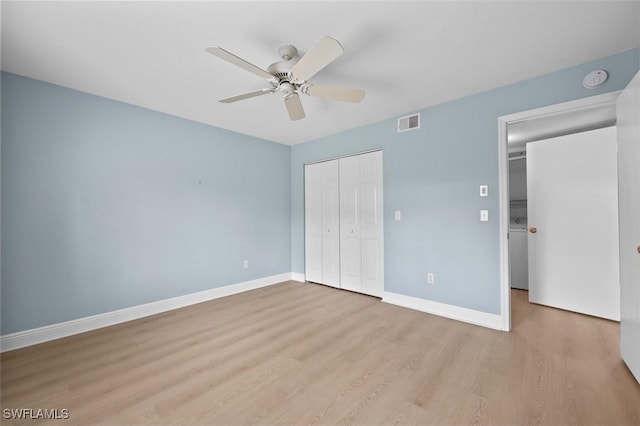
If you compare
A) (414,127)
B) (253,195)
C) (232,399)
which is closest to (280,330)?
(232,399)

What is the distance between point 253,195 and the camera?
4.24 m

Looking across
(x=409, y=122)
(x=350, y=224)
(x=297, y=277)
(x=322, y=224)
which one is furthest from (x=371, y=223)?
(x=297, y=277)

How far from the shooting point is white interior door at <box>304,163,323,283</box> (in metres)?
4.47

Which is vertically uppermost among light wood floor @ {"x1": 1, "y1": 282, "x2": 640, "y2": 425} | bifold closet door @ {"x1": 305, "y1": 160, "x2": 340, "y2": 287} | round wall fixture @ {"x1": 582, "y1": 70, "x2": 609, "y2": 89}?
round wall fixture @ {"x1": 582, "y1": 70, "x2": 609, "y2": 89}

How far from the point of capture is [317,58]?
167 cm

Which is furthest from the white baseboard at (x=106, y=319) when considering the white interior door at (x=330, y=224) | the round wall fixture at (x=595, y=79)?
the round wall fixture at (x=595, y=79)

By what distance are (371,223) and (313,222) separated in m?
1.16

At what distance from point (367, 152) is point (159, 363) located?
333 cm

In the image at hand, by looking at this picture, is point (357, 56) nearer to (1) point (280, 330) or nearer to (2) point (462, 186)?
(2) point (462, 186)

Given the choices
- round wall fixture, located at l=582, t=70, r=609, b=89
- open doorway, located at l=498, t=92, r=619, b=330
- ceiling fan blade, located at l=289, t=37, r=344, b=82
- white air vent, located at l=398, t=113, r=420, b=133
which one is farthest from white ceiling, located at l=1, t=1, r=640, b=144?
white air vent, located at l=398, t=113, r=420, b=133

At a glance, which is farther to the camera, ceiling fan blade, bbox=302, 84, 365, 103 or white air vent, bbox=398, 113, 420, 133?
white air vent, bbox=398, 113, 420, 133

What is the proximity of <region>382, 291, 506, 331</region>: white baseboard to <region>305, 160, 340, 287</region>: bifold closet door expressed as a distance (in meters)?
1.07

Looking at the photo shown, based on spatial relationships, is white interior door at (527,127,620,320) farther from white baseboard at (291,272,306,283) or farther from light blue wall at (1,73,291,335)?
light blue wall at (1,73,291,335)

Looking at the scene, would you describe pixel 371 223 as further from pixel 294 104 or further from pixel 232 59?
pixel 232 59
